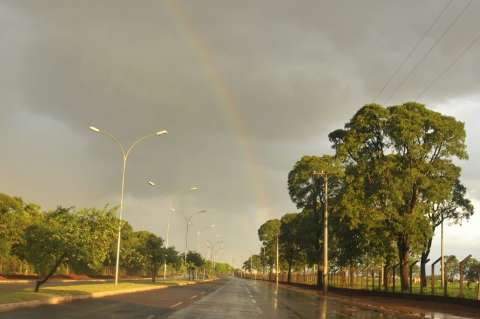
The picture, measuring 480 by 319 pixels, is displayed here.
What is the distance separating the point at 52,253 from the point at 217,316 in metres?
12.3

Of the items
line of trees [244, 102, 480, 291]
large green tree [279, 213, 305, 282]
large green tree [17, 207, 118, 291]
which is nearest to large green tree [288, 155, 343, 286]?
large green tree [279, 213, 305, 282]

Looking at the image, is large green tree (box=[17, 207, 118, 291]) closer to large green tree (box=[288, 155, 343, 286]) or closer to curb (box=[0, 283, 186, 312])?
curb (box=[0, 283, 186, 312])

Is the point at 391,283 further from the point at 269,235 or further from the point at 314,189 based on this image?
the point at 269,235

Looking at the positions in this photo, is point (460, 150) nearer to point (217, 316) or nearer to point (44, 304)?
point (217, 316)

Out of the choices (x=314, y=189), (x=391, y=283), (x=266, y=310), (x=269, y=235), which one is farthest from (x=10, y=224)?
(x=269, y=235)

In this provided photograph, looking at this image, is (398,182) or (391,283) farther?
(391,283)

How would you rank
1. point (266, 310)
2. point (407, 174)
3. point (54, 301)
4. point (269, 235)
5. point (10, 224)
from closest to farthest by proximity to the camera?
Answer: point (54, 301) → point (266, 310) → point (407, 174) → point (10, 224) → point (269, 235)

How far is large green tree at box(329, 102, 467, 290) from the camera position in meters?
45.6

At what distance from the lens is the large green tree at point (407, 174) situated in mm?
45594

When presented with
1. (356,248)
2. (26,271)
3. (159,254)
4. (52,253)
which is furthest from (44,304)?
(26,271)

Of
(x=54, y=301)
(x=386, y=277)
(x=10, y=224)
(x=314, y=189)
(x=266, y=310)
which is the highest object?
(x=314, y=189)

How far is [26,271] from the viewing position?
257 feet

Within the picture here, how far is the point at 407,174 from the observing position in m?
45.6

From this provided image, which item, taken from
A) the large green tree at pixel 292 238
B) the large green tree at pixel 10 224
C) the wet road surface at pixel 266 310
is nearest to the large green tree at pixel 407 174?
the wet road surface at pixel 266 310
